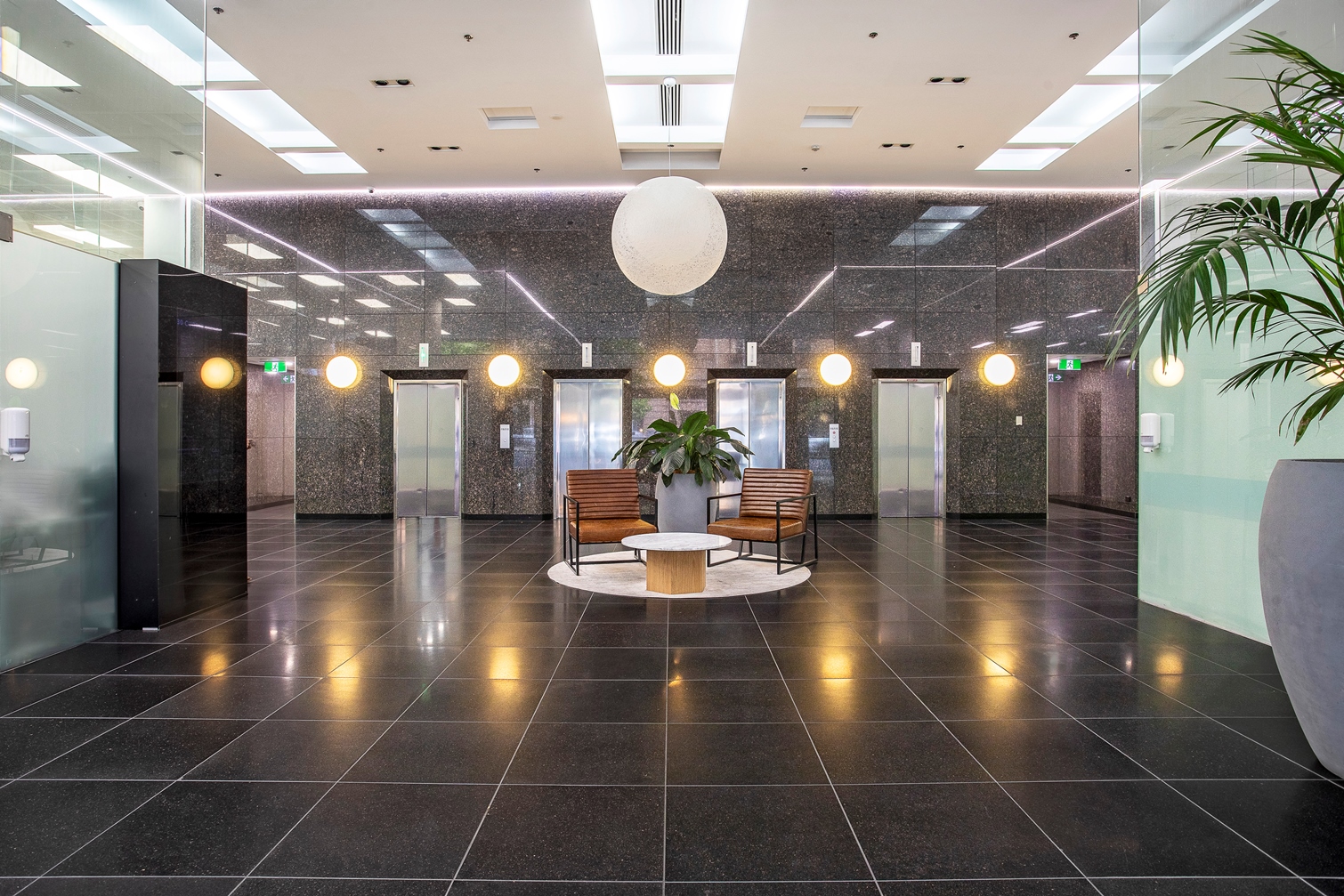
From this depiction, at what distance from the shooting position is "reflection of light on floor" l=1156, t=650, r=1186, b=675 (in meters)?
3.49

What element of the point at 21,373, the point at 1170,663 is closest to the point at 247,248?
the point at 21,373

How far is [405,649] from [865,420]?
7.75 metres

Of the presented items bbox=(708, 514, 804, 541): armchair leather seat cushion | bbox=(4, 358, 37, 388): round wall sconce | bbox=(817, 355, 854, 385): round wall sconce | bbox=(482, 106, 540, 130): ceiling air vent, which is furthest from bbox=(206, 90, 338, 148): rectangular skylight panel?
bbox=(817, 355, 854, 385): round wall sconce

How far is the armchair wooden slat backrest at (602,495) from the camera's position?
6613 millimetres

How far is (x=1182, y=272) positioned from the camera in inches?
91.8

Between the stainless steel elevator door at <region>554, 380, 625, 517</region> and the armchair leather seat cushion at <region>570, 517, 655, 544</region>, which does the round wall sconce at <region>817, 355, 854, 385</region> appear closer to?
the stainless steel elevator door at <region>554, 380, 625, 517</region>

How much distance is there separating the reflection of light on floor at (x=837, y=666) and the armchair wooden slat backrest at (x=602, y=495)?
9.73 feet

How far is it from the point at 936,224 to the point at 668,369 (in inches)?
173

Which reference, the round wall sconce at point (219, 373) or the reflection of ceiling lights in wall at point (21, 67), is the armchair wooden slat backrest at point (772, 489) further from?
the reflection of ceiling lights in wall at point (21, 67)

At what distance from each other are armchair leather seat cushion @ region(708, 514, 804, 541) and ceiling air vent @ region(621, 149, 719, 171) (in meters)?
5.12

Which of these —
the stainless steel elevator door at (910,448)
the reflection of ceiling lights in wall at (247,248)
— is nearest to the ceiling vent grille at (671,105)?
the stainless steel elevator door at (910,448)

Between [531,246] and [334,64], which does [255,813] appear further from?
[531,246]

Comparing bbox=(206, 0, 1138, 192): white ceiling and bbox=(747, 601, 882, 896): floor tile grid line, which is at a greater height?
bbox=(206, 0, 1138, 192): white ceiling

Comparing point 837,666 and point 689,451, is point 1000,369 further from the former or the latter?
point 837,666
